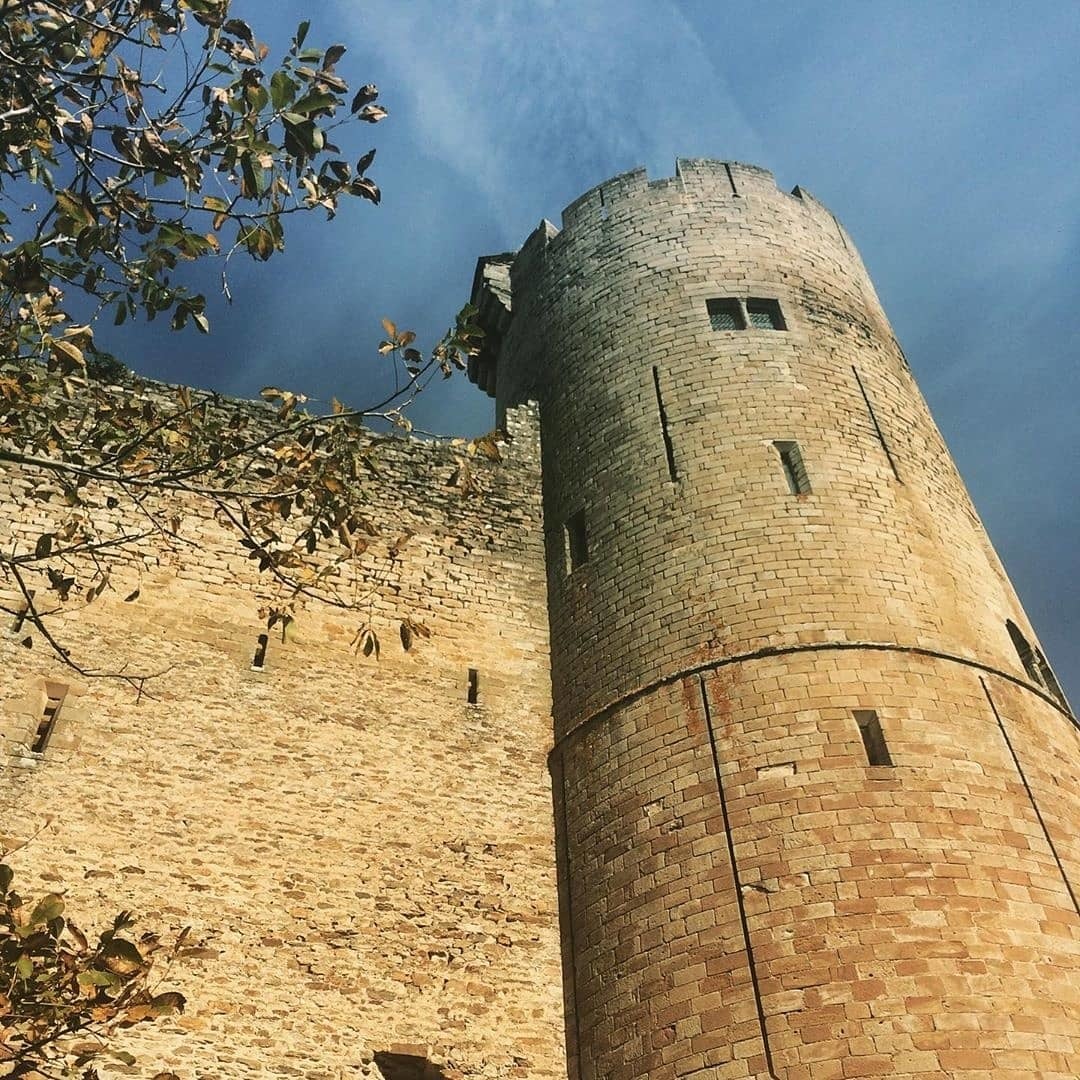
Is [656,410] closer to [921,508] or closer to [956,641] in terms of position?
[921,508]

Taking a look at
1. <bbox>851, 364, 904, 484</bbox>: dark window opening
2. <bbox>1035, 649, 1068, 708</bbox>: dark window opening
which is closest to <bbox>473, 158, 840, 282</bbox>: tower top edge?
<bbox>851, 364, 904, 484</bbox>: dark window opening

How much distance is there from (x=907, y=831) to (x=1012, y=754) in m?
1.27

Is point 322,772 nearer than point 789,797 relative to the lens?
No

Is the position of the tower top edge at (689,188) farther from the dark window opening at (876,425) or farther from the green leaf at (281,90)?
the green leaf at (281,90)

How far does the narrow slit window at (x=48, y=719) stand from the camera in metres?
7.94

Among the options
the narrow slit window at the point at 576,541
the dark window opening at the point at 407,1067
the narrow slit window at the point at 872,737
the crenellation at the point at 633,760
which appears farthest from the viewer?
the narrow slit window at the point at 576,541

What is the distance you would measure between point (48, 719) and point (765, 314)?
7.65 metres

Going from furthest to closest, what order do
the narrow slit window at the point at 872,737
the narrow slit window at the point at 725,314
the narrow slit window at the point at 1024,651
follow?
the narrow slit window at the point at 725,314 < the narrow slit window at the point at 1024,651 < the narrow slit window at the point at 872,737

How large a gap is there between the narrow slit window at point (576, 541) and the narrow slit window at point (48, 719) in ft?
14.8

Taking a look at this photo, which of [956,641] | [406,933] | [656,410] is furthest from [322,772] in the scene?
[956,641]

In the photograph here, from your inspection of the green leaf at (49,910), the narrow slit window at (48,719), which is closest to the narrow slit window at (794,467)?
the narrow slit window at (48,719)

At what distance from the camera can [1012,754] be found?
292 inches

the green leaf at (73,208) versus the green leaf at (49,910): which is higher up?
the green leaf at (73,208)

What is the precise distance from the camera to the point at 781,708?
745 cm
